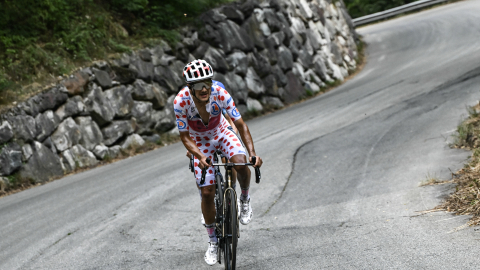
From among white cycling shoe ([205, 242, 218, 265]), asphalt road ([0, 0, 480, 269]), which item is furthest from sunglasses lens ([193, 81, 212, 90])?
asphalt road ([0, 0, 480, 269])

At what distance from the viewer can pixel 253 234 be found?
6332 millimetres

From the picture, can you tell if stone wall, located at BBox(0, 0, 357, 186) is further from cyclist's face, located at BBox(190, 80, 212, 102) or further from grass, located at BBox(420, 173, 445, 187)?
grass, located at BBox(420, 173, 445, 187)

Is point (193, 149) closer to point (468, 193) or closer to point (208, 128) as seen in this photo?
point (208, 128)

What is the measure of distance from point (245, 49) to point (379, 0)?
27.2 metres

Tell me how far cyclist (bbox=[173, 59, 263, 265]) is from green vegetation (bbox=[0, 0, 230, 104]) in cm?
917

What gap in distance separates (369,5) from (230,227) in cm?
4268

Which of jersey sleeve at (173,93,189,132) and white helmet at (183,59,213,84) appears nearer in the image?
white helmet at (183,59,213,84)

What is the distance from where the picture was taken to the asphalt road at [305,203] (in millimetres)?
5238

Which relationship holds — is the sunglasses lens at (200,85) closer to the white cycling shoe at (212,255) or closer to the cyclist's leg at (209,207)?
the cyclist's leg at (209,207)

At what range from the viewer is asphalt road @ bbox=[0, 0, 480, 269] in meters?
5.24

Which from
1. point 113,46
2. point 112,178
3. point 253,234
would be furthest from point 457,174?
point 113,46

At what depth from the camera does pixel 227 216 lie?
492 cm

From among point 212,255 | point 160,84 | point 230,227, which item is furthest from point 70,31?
point 230,227

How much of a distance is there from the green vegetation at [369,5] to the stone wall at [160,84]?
19222 millimetres
